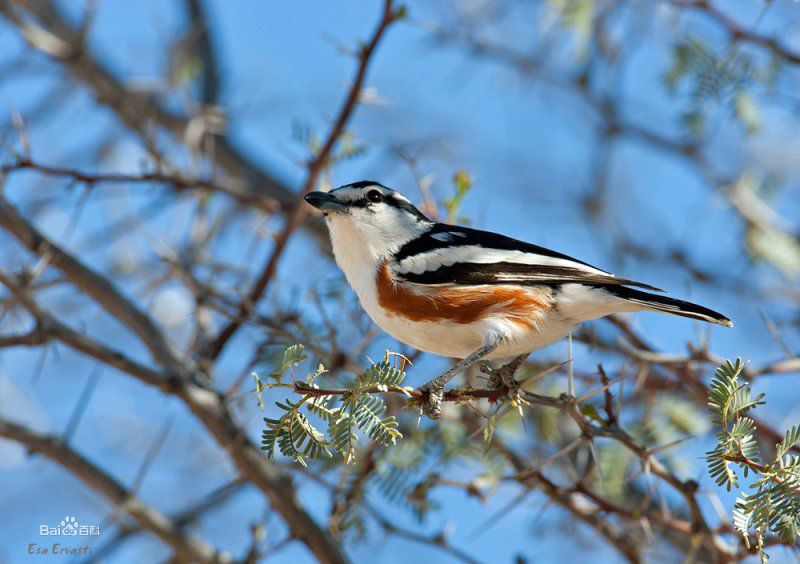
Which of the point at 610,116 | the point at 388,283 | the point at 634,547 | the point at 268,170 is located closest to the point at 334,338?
the point at 388,283

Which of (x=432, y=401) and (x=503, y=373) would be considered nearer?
(x=432, y=401)

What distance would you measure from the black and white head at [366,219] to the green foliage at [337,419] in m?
1.66

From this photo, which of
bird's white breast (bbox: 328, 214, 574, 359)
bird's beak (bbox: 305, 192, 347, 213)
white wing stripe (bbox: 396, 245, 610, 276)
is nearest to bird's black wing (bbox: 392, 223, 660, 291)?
white wing stripe (bbox: 396, 245, 610, 276)

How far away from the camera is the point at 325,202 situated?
4141 mm

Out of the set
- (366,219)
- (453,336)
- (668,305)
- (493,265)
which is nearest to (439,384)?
(453,336)

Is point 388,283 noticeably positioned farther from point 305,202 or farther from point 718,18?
point 718,18

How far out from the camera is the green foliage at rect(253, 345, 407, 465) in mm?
2314

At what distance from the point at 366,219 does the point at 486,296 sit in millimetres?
886

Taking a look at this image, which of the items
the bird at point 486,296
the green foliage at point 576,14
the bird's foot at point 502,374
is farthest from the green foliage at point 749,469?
the green foliage at point 576,14

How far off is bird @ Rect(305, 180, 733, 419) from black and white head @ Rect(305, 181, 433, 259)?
0.24ft

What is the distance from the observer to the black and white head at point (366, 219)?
13.4 ft

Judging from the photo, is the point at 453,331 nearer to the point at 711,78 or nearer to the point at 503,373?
the point at 503,373

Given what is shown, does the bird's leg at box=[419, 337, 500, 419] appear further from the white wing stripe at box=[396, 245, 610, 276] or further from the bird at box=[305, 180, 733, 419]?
the white wing stripe at box=[396, 245, 610, 276]

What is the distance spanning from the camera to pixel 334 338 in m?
3.82
